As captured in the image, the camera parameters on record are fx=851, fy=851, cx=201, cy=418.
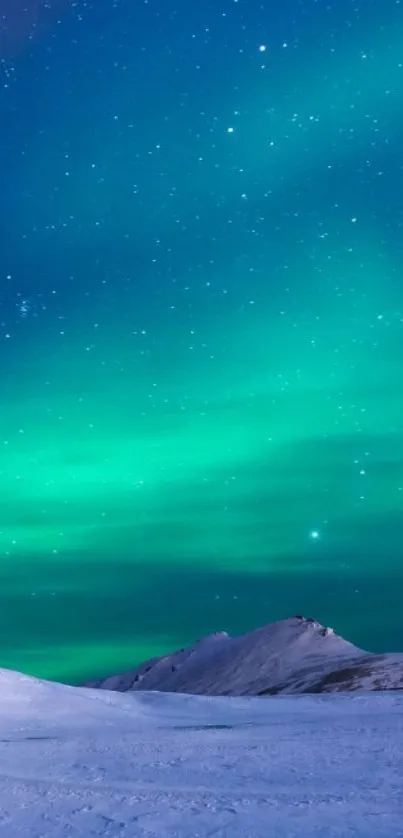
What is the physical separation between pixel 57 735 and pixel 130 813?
35.2 ft

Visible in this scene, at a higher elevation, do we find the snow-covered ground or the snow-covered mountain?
the snow-covered mountain

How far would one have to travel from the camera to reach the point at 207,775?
1216 cm

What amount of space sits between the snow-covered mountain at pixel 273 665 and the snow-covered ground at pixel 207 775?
5325 cm

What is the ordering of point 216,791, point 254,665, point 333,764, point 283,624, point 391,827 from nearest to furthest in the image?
1. point 391,827
2. point 216,791
3. point 333,764
4. point 254,665
5. point 283,624

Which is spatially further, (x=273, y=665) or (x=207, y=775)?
(x=273, y=665)

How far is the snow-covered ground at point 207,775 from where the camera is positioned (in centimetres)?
882

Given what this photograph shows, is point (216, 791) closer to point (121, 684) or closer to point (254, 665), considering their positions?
point (254, 665)

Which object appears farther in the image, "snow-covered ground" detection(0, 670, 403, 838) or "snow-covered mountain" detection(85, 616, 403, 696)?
"snow-covered mountain" detection(85, 616, 403, 696)

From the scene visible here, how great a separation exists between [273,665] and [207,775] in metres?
122

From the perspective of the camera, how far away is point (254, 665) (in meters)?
136

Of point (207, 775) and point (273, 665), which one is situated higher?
point (273, 665)

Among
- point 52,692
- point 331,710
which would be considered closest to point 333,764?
point 331,710

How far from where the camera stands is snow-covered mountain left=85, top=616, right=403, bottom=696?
83688mm

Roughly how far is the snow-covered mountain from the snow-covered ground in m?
53.3
